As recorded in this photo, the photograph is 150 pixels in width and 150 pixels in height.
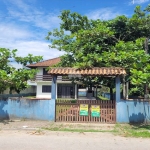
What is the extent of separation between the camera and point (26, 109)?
10617 mm

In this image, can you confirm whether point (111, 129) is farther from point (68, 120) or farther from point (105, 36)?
point (105, 36)

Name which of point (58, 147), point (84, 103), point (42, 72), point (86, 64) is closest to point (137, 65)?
point (86, 64)

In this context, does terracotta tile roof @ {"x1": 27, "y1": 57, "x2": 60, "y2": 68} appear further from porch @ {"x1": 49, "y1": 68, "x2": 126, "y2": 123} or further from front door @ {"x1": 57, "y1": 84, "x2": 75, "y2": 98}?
porch @ {"x1": 49, "y1": 68, "x2": 126, "y2": 123}

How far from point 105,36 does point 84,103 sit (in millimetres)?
4701

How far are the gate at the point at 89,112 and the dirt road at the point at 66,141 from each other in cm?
234

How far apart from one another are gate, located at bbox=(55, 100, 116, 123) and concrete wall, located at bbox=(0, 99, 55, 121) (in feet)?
2.11

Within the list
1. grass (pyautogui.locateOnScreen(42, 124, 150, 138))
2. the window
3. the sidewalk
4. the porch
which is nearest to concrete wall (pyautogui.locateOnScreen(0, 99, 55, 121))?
the sidewalk

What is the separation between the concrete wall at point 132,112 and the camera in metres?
10.0

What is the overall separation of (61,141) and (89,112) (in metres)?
3.92

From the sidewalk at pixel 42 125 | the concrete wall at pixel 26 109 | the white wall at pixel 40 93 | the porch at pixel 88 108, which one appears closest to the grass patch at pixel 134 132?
the sidewalk at pixel 42 125

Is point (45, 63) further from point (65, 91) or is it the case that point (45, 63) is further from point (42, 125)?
point (42, 125)

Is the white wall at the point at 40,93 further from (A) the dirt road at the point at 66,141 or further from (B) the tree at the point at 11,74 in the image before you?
(A) the dirt road at the point at 66,141

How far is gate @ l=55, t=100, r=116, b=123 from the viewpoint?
1016 centimetres

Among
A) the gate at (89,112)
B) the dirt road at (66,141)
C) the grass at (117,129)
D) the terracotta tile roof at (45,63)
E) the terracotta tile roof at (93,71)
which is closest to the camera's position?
the dirt road at (66,141)
